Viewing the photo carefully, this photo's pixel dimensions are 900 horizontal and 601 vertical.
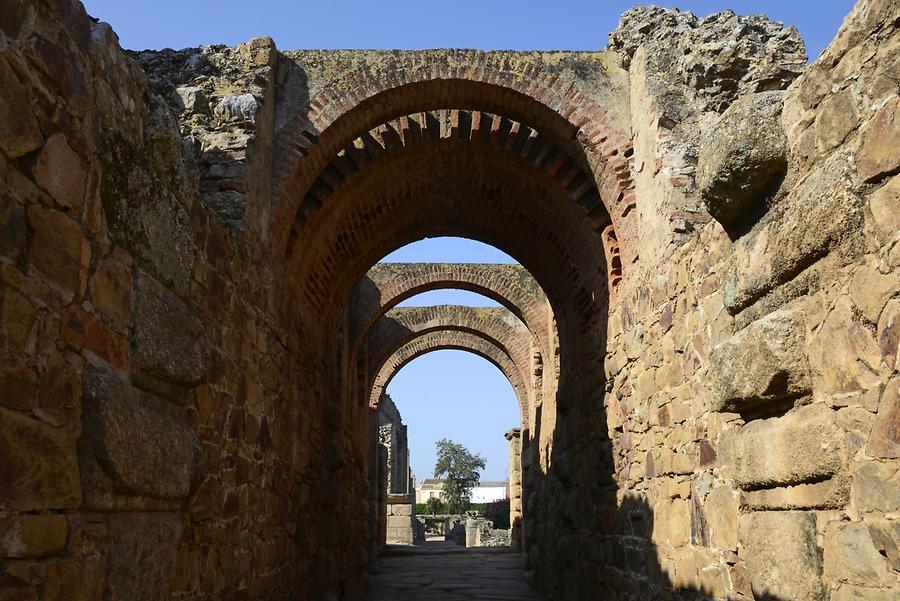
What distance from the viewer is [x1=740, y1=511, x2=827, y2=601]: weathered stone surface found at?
2.67m

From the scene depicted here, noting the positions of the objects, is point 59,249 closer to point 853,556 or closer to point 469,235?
point 853,556

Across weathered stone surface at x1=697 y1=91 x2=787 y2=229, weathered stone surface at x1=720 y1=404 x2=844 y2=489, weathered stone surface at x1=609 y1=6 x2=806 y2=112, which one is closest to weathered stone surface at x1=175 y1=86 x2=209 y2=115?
weathered stone surface at x1=609 y1=6 x2=806 y2=112

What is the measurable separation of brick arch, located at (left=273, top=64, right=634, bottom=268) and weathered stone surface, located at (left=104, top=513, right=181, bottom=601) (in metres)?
2.97

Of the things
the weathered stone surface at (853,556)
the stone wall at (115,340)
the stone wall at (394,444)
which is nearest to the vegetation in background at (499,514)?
the stone wall at (394,444)

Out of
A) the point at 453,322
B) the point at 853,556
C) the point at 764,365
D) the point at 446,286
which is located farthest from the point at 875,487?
the point at 453,322

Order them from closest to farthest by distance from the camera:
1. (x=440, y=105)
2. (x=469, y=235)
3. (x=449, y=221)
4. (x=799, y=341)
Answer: (x=799, y=341)
(x=440, y=105)
(x=449, y=221)
(x=469, y=235)

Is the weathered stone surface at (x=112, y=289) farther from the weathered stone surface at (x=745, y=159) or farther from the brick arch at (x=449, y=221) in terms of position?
the brick arch at (x=449, y=221)

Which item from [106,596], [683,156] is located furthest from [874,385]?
[683,156]

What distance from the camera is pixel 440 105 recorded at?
695cm

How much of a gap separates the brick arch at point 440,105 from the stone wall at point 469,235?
3cm

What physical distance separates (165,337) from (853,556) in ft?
9.59

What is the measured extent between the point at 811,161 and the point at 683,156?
2.64m

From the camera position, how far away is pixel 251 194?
5.66 m

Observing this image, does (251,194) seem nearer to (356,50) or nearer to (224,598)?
(356,50)
